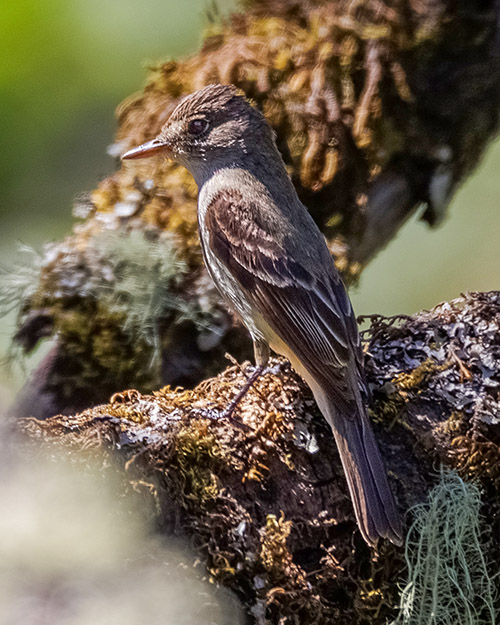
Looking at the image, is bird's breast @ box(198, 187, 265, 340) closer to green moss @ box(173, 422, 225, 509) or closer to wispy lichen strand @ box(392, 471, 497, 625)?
green moss @ box(173, 422, 225, 509)

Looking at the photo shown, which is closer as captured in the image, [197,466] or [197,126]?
[197,466]

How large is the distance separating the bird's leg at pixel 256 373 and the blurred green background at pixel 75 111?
88 centimetres

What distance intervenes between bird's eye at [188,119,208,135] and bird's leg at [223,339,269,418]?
1.00 meters

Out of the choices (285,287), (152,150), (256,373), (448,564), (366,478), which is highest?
(152,150)

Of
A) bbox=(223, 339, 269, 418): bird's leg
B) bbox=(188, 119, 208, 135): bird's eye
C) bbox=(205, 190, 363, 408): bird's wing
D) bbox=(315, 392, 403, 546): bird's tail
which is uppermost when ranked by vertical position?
bbox=(188, 119, 208, 135): bird's eye

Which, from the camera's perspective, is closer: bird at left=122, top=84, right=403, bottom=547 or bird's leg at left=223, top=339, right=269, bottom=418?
bird at left=122, top=84, right=403, bottom=547

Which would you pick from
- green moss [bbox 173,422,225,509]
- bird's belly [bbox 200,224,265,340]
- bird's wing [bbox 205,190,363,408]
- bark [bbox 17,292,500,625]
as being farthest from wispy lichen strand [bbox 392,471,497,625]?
bird's belly [bbox 200,224,265,340]

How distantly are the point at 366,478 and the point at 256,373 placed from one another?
0.59 metres

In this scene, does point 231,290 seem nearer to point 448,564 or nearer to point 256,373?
point 256,373

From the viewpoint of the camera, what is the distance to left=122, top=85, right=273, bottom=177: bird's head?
324 cm

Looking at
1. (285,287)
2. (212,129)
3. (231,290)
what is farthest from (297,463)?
(212,129)

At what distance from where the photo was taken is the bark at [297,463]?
2.23 m

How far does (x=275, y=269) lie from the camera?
2.81 metres

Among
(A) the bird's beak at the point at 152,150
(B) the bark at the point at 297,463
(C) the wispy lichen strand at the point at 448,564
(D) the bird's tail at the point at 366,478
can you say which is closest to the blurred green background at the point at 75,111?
(A) the bird's beak at the point at 152,150
